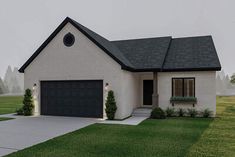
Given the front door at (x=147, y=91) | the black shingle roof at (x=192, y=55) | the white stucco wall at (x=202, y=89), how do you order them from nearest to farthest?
the white stucco wall at (x=202, y=89), the black shingle roof at (x=192, y=55), the front door at (x=147, y=91)

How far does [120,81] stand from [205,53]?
739cm

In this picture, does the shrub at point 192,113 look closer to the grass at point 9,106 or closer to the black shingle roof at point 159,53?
the black shingle roof at point 159,53

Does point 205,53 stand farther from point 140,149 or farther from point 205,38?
point 140,149

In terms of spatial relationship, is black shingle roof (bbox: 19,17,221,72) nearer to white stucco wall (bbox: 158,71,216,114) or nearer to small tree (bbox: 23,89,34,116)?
white stucco wall (bbox: 158,71,216,114)

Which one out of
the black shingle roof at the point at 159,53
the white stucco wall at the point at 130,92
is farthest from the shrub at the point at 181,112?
the white stucco wall at the point at 130,92

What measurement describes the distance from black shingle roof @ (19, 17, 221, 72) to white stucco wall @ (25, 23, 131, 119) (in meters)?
0.37

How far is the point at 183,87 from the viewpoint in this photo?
14961 mm

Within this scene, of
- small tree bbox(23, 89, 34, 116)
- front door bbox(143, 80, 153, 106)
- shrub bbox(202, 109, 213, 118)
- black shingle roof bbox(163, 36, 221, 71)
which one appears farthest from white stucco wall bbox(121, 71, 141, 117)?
small tree bbox(23, 89, 34, 116)

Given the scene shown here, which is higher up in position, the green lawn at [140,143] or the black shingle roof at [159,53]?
the black shingle roof at [159,53]

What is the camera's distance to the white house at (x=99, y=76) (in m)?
13.6

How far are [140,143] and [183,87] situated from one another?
336 inches

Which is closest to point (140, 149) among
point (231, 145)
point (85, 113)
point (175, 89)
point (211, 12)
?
point (231, 145)

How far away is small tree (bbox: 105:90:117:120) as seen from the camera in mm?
13023

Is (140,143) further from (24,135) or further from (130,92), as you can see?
(130,92)
